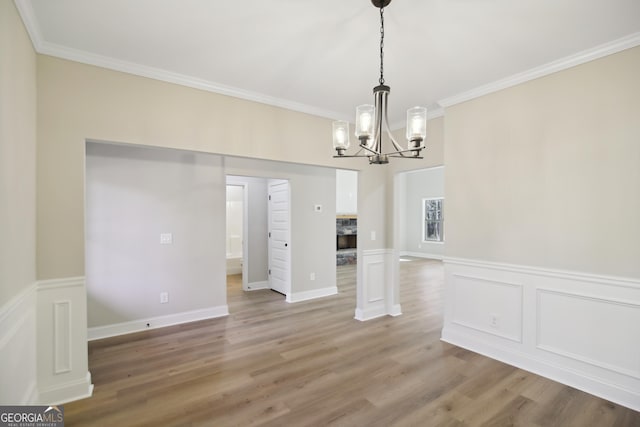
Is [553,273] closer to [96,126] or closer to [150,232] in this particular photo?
[96,126]

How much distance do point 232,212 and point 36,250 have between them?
6073 mm

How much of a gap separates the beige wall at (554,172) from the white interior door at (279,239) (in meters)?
2.83

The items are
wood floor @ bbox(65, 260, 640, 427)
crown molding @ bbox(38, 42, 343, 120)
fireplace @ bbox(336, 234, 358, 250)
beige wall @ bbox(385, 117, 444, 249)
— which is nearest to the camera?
wood floor @ bbox(65, 260, 640, 427)

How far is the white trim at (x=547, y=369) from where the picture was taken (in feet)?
7.82

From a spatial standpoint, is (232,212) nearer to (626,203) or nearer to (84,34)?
(84,34)

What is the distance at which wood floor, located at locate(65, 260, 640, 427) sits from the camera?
2234 mm

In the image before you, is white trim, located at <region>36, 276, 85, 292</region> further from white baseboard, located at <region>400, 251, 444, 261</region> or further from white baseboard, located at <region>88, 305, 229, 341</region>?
white baseboard, located at <region>400, 251, 444, 261</region>

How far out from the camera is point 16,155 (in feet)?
6.22

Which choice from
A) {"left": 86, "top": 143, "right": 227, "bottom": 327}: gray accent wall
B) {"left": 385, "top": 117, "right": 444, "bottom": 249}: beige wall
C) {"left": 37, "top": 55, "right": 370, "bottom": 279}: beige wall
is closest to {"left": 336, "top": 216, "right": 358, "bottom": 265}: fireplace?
{"left": 385, "top": 117, "right": 444, "bottom": 249}: beige wall

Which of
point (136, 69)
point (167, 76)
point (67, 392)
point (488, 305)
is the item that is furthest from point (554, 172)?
point (67, 392)

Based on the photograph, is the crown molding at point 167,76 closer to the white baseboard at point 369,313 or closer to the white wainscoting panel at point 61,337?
the white wainscoting panel at point 61,337

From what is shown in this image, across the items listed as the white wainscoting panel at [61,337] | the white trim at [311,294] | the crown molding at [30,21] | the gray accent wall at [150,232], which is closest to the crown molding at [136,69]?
the crown molding at [30,21]

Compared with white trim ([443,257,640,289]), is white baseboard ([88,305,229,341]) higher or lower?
lower

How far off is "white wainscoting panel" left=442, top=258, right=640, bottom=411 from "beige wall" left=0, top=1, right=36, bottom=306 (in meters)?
3.82
